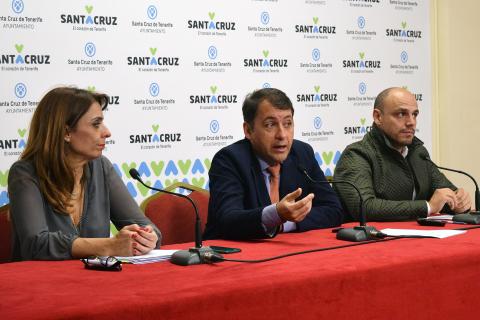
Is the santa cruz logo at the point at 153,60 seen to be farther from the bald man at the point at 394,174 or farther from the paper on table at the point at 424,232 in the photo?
the paper on table at the point at 424,232

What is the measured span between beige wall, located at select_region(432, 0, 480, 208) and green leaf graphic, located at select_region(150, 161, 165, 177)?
8.27 ft

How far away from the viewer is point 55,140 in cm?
280

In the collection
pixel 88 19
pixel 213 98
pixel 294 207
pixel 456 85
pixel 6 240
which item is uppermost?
pixel 88 19

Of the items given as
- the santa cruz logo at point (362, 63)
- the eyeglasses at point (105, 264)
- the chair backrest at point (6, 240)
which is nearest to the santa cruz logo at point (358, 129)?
the santa cruz logo at point (362, 63)

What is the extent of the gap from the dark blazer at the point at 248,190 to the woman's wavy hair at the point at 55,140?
58cm

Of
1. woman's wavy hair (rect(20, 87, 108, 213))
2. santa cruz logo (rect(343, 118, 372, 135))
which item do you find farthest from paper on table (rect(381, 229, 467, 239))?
santa cruz logo (rect(343, 118, 372, 135))

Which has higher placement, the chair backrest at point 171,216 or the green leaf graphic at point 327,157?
the green leaf graphic at point 327,157

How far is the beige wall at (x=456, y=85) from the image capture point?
602cm

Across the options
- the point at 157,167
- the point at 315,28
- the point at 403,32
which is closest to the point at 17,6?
the point at 157,167

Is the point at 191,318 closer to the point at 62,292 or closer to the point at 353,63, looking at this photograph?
the point at 62,292

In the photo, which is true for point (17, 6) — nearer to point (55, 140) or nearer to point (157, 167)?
point (157, 167)

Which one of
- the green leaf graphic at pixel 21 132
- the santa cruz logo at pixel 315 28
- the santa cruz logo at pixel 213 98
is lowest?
the green leaf graphic at pixel 21 132

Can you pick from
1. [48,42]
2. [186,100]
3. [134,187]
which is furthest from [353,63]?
[48,42]

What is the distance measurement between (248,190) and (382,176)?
0.88 meters
